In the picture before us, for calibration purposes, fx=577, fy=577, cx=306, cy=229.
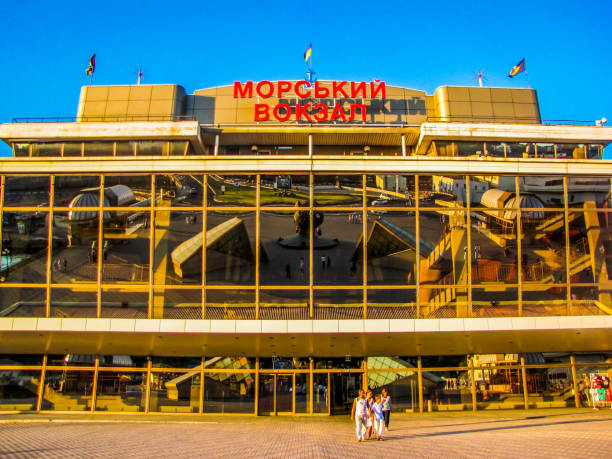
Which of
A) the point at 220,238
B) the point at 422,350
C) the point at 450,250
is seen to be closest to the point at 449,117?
the point at 450,250

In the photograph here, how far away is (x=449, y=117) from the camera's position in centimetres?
3303

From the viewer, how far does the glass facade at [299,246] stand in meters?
23.8

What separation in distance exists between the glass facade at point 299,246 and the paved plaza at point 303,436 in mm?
4422

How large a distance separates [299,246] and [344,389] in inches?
290

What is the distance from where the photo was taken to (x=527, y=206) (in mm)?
24422

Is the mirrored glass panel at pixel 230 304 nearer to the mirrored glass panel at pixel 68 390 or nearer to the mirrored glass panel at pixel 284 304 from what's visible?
the mirrored glass panel at pixel 284 304

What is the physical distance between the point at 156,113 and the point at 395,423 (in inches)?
870

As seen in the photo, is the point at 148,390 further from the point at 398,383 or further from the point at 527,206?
the point at 527,206

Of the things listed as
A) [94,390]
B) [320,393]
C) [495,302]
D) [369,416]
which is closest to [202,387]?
[94,390]

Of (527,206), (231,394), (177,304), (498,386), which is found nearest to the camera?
(177,304)

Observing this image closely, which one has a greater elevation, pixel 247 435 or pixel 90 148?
pixel 90 148

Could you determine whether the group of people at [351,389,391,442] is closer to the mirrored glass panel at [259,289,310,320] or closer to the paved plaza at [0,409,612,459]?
the paved plaza at [0,409,612,459]

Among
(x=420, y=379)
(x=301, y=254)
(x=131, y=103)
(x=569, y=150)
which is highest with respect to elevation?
(x=131, y=103)

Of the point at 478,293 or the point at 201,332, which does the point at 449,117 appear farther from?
the point at 201,332
